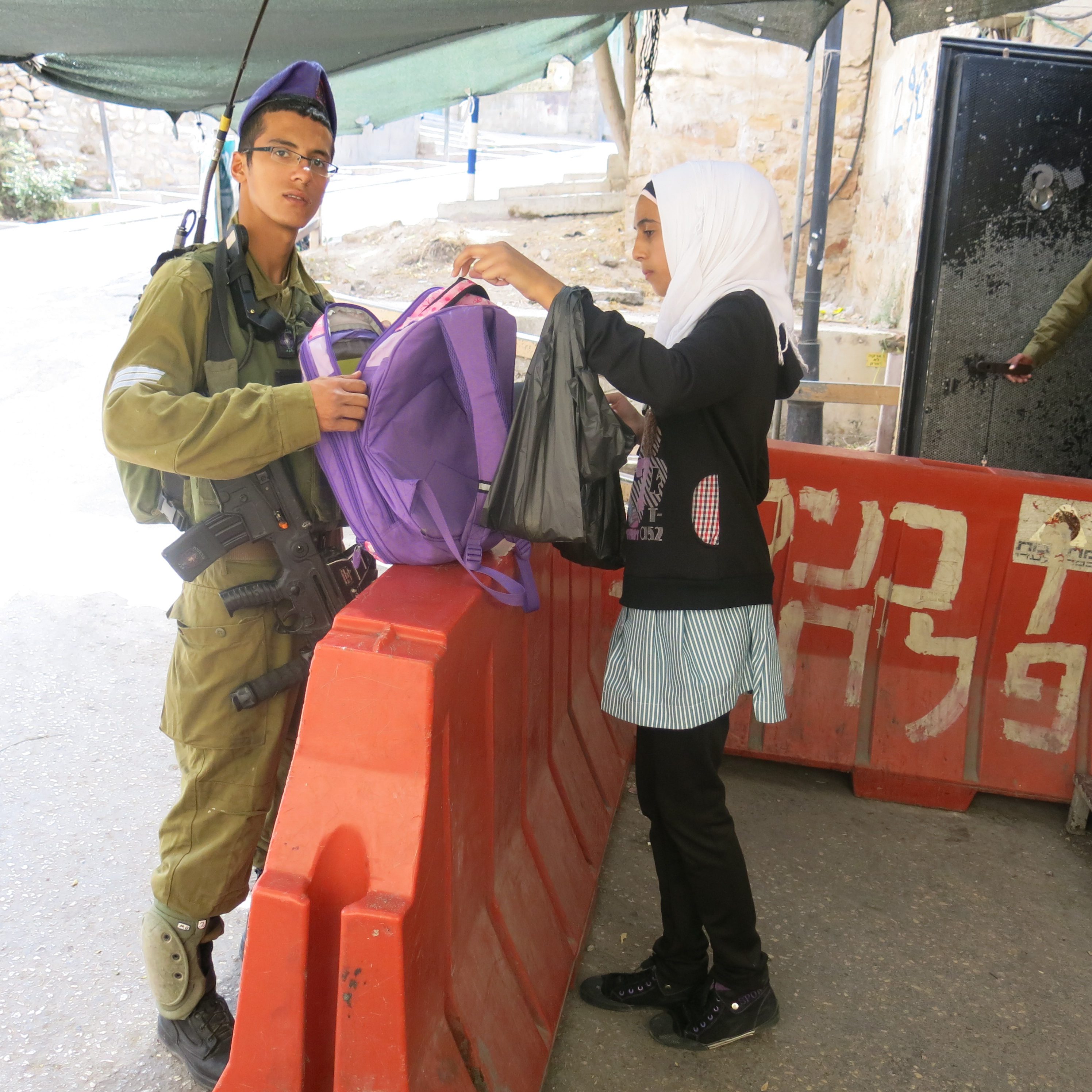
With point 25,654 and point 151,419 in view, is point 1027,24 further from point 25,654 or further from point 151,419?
point 25,654

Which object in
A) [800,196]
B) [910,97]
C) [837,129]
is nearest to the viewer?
[910,97]

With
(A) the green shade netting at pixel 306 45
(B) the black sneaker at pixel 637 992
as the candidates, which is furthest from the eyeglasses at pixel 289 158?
(B) the black sneaker at pixel 637 992

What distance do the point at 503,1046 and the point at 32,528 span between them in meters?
5.54

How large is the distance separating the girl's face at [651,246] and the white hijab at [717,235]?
0.06 m

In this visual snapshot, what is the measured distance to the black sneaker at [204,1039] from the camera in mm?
2418

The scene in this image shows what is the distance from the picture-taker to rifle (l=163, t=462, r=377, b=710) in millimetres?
2273

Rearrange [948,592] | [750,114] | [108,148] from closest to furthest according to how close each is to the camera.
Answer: [948,592] < [750,114] < [108,148]

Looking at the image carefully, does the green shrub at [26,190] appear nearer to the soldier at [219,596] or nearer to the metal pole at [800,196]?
the metal pole at [800,196]

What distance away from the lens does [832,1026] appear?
265 cm

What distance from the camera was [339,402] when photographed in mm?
2084

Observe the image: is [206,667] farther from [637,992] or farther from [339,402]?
[637,992]

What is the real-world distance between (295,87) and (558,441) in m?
1.15

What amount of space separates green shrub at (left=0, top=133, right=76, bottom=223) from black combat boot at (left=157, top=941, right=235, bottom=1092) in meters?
23.0

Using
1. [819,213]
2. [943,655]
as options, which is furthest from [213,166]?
[819,213]
